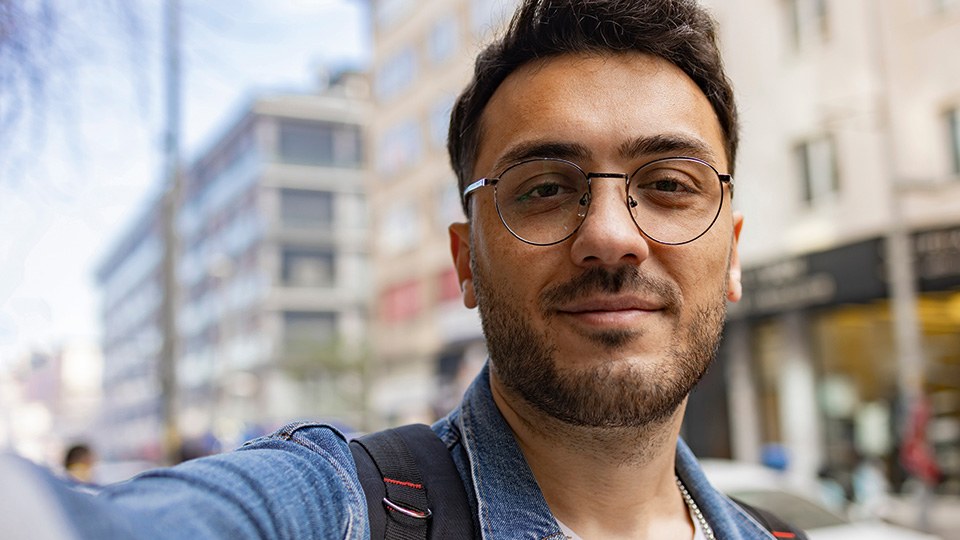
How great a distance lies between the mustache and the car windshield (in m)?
5.20

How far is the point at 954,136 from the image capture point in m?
13.9

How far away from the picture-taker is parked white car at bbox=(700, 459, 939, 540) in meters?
6.20

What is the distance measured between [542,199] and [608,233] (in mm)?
156

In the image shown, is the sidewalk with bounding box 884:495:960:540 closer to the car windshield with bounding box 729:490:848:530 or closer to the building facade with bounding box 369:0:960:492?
the building facade with bounding box 369:0:960:492

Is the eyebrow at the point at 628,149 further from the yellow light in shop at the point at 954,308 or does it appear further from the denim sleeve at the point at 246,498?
the yellow light in shop at the point at 954,308

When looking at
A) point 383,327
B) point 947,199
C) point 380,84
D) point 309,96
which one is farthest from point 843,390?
point 309,96

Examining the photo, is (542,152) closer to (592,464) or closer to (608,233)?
(608,233)

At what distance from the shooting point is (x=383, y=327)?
32594 mm

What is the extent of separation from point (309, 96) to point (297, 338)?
12728 mm

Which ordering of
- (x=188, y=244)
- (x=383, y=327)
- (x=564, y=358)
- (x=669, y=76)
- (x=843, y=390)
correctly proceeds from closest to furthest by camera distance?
(x=564, y=358) < (x=669, y=76) < (x=843, y=390) < (x=383, y=327) < (x=188, y=244)

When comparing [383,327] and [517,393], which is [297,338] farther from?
[517,393]

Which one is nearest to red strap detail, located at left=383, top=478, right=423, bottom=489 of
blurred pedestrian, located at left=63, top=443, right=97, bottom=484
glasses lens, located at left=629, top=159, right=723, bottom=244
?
glasses lens, located at left=629, top=159, right=723, bottom=244

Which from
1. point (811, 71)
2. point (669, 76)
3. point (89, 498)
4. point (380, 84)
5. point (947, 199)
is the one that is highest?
point (380, 84)

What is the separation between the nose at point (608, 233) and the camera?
143 cm
